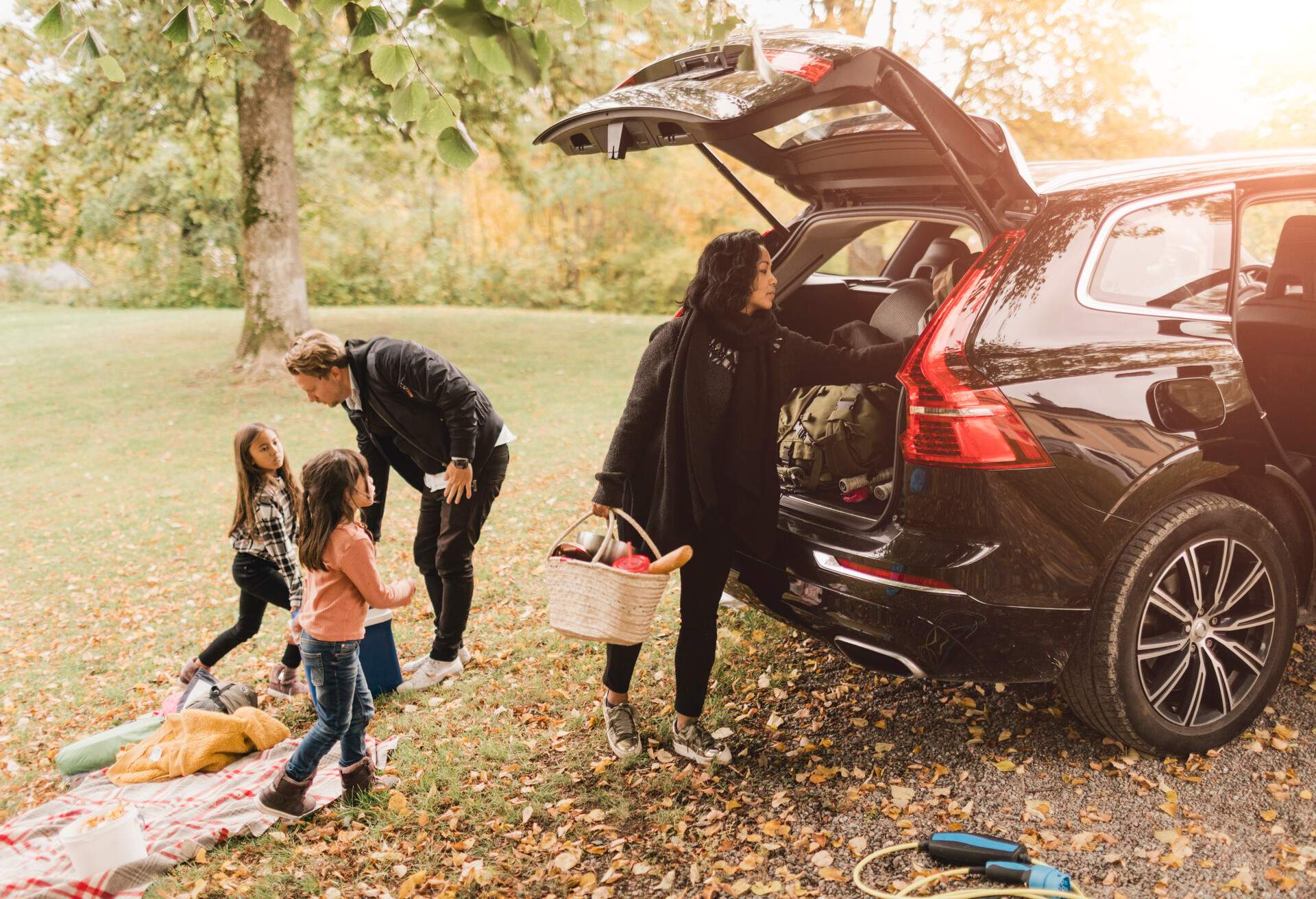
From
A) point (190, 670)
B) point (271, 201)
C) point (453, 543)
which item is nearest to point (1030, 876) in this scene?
point (453, 543)

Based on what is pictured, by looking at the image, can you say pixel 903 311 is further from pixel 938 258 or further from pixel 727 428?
pixel 727 428

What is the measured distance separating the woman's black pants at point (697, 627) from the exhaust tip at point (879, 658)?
558mm

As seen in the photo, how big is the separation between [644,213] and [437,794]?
28.1 metres

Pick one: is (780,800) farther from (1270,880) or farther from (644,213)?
(644,213)

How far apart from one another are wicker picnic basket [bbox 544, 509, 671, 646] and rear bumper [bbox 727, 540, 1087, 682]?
62 cm

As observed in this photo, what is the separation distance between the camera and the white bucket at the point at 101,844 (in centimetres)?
310

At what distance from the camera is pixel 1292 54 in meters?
14.9

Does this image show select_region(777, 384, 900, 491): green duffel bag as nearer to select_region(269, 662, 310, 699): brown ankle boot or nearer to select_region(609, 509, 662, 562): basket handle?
select_region(609, 509, 662, 562): basket handle

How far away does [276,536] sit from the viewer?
4.38 metres

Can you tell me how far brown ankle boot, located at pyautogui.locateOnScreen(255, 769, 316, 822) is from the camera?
3.50 meters

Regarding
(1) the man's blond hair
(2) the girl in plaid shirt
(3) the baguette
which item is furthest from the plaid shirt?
(3) the baguette

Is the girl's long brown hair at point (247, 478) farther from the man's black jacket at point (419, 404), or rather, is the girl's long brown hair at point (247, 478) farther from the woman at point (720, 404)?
the woman at point (720, 404)

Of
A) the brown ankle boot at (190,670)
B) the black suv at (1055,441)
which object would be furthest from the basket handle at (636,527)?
the brown ankle boot at (190,670)

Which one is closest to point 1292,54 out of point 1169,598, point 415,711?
point 1169,598
